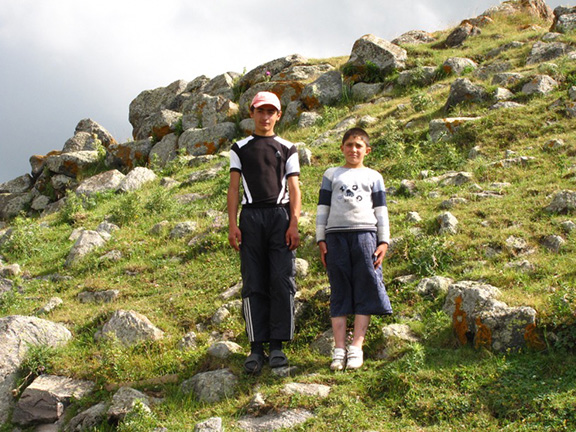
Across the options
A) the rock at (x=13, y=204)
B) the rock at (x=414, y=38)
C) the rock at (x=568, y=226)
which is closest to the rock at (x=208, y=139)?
the rock at (x=13, y=204)

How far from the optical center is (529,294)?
5375 millimetres

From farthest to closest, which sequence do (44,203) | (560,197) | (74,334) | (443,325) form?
(44,203) < (560,197) < (74,334) < (443,325)

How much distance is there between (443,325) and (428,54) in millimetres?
15403

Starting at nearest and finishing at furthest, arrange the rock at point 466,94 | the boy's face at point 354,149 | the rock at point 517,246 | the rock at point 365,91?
the boy's face at point 354,149, the rock at point 517,246, the rock at point 466,94, the rock at point 365,91

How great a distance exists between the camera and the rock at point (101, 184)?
1508 cm

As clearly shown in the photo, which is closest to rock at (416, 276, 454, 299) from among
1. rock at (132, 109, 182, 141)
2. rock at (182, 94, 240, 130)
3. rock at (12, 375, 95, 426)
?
rock at (12, 375, 95, 426)

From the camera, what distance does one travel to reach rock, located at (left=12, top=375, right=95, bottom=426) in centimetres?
538

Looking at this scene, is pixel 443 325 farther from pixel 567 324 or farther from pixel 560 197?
pixel 560 197

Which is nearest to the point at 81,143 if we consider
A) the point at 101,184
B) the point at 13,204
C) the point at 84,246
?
the point at 13,204

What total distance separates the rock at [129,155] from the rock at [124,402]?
14.1m

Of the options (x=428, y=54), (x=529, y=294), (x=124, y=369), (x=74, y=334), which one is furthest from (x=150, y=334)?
(x=428, y=54)

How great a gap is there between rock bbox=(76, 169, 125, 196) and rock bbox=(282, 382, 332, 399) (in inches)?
445

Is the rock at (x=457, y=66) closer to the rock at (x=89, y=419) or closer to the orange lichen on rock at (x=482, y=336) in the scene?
the orange lichen on rock at (x=482, y=336)

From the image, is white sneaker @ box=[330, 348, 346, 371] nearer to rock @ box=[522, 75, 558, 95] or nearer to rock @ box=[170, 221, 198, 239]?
rock @ box=[170, 221, 198, 239]
